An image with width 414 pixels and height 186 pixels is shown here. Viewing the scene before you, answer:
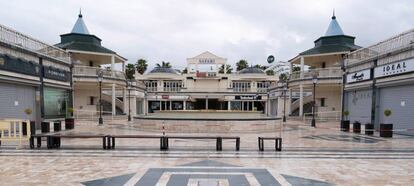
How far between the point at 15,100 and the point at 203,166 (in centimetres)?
1459

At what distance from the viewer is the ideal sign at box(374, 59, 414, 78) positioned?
15.7 metres

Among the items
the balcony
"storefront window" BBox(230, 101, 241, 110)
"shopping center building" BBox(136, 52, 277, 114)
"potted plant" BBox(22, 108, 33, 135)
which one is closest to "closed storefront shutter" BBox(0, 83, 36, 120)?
"potted plant" BBox(22, 108, 33, 135)

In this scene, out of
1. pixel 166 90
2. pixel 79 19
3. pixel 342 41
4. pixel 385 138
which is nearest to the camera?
pixel 385 138

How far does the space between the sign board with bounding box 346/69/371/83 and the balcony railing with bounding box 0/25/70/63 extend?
23.8 m

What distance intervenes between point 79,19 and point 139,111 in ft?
53.3

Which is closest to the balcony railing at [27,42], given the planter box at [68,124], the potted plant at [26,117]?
the potted plant at [26,117]

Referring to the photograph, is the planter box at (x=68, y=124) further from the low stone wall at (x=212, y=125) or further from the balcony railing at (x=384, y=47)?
the balcony railing at (x=384, y=47)

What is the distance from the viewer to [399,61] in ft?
54.5

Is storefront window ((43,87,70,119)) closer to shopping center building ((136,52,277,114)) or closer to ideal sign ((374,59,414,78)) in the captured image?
ideal sign ((374,59,414,78))

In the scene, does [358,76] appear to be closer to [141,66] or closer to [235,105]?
[235,105]

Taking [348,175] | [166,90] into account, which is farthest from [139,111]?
[348,175]

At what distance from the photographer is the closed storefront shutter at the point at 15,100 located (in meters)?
15.6

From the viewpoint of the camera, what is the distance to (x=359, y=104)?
22.3 m

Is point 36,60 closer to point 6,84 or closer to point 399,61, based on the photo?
point 6,84
